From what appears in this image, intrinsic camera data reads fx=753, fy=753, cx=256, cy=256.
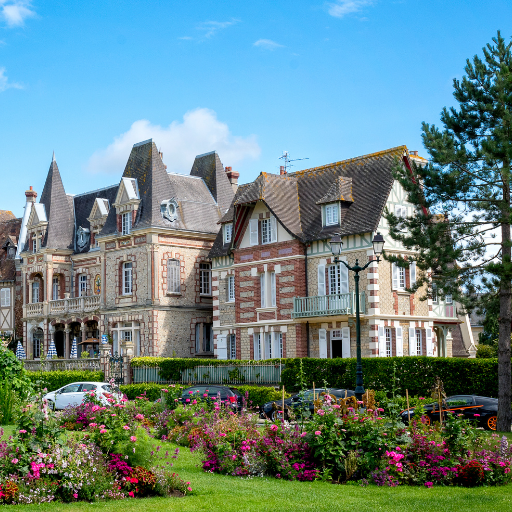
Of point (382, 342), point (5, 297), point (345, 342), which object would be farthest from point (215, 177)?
point (5, 297)

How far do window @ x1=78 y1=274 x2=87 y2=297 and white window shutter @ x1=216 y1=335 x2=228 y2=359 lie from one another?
12267 millimetres

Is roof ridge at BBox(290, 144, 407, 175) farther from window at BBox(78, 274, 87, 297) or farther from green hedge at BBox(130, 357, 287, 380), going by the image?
window at BBox(78, 274, 87, 297)

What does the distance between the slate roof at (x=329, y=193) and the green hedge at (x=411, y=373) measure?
6107 mm

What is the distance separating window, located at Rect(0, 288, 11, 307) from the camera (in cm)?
5324

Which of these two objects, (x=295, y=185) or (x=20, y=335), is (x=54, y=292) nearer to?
(x=20, y=335)

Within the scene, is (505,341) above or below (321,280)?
below

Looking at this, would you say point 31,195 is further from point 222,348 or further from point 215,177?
point 222,348

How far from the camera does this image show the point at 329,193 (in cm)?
3478

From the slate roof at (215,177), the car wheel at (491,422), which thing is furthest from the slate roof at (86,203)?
the car wheel at (491,422)

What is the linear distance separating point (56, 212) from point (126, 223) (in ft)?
26.4

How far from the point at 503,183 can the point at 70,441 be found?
15.7 metres

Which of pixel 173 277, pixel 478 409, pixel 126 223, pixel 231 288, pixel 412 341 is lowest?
pixel 478 409

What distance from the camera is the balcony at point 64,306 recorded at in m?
44.5

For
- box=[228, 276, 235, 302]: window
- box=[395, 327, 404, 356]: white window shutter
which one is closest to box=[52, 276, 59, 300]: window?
box=[228, 276, 235, 302]: window
